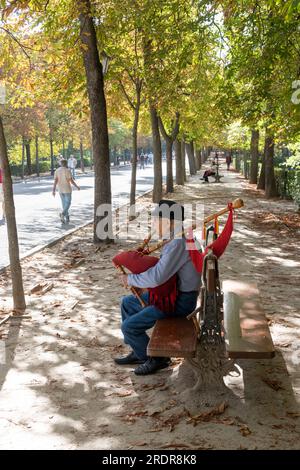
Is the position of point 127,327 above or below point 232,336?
below

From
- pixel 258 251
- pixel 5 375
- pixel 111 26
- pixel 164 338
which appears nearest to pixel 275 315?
pixel 164 338

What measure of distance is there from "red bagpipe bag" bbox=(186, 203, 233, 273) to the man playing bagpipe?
0.07m

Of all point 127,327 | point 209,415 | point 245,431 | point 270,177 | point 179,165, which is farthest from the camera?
point 179,165

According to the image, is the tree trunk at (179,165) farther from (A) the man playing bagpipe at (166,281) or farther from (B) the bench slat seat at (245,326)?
(A) the man playing bagpipe at (166,281)

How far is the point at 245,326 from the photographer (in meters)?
4.86

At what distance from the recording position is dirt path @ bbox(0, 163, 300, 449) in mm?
4109

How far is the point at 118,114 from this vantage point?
2333cm

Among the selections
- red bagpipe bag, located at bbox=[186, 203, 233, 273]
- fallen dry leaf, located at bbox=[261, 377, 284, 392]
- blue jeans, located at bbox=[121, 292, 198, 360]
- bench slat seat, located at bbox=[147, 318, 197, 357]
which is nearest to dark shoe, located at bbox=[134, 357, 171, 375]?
blue jeans, located at bbox=[121, 292, 198, 360]

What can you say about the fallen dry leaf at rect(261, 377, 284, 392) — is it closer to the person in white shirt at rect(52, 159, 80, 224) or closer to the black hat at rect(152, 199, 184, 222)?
the black hat at rect(152, 199, 184, 222)

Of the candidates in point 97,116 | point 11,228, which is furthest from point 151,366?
point 97,116

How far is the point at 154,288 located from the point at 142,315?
341mm

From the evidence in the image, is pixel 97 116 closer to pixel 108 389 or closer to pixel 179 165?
pixel 108 389

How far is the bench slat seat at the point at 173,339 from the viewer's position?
14.6 ft

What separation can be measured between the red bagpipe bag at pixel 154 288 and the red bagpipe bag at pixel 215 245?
27cm
